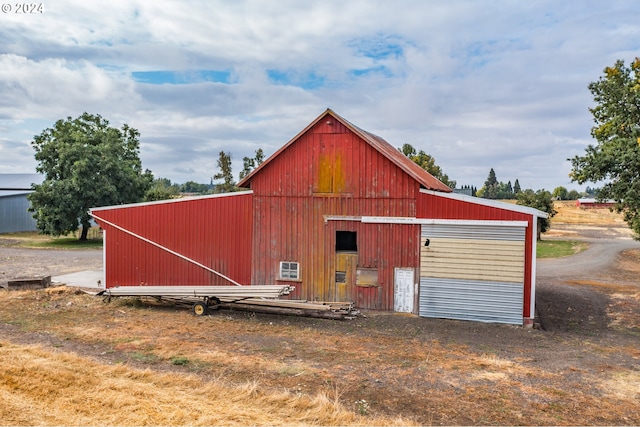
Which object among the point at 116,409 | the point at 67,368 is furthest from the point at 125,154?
the point at 116,409

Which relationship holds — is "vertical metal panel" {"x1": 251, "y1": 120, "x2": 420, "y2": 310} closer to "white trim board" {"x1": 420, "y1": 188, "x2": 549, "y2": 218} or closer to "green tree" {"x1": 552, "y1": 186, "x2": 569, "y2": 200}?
"white trim board" {"x1": 420, "y1": 188, "x2": 549, "y2": 218}

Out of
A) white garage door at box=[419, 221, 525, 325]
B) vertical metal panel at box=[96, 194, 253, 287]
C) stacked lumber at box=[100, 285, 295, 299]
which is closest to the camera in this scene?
white garage door at box=[419, 221, 525, 325]

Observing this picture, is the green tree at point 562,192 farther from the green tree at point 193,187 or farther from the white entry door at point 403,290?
the white entry door at point 403,290

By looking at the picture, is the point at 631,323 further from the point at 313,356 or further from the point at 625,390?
the point at 313,356

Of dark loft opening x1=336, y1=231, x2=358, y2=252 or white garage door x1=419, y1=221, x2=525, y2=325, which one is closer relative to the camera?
white garage door x1=419, y1=221, x2=525, y2=325

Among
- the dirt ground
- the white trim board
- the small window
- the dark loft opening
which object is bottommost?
the dirt ground

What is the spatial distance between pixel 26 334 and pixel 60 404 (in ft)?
25.8

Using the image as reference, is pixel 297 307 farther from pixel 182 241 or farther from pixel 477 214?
pixel 477 214

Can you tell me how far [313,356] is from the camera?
13.3 m

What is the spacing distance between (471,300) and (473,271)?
3.52 feet

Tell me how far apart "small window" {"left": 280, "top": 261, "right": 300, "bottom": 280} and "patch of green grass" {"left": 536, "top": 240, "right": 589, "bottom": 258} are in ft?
81.8

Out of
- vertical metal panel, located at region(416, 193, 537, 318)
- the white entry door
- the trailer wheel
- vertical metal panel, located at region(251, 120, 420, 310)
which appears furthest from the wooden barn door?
the trailer wheel

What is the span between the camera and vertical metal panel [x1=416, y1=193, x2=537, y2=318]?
16.9 m

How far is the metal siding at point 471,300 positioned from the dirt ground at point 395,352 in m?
0.49
